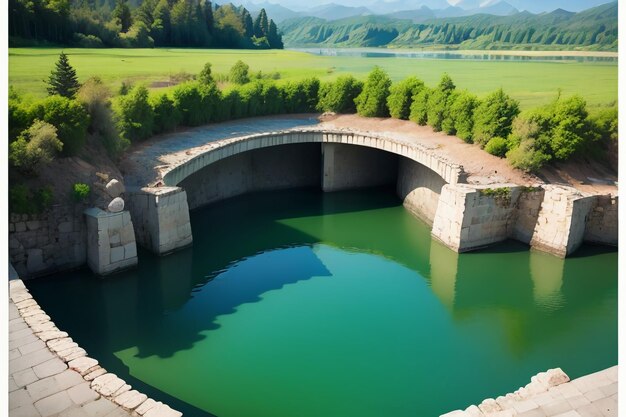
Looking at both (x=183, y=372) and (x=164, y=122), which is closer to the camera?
(x=183, y=372)

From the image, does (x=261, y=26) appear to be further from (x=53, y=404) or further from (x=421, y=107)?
(x=53, y=404)

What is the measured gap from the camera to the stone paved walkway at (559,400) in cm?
1020

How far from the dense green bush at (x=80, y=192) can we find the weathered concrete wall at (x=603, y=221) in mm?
20620

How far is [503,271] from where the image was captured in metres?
21.8

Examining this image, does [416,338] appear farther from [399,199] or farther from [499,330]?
[399,199]

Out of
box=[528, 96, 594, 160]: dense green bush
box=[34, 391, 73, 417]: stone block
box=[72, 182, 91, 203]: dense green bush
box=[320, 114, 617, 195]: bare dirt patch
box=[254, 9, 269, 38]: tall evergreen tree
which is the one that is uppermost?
box=[254, 9, 269, 38]: tall evergreen tree

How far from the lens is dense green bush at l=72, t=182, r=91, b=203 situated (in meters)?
18.5

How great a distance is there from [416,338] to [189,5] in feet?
159

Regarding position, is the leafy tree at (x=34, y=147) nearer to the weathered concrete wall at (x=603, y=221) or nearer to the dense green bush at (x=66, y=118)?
the dense green bush at (x=66, y=118)

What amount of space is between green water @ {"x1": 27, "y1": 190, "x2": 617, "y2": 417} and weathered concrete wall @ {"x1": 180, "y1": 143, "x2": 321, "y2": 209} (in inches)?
115

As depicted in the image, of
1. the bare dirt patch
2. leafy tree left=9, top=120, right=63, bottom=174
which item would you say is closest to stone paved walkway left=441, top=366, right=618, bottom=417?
the bare dirt patch

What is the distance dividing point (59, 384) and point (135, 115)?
17971 millimetres

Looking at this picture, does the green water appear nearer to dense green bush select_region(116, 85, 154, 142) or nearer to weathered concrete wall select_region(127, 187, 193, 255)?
weathered concrete wall select_region(127, 187, 193, 255)

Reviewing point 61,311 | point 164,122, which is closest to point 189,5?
point 164,122
